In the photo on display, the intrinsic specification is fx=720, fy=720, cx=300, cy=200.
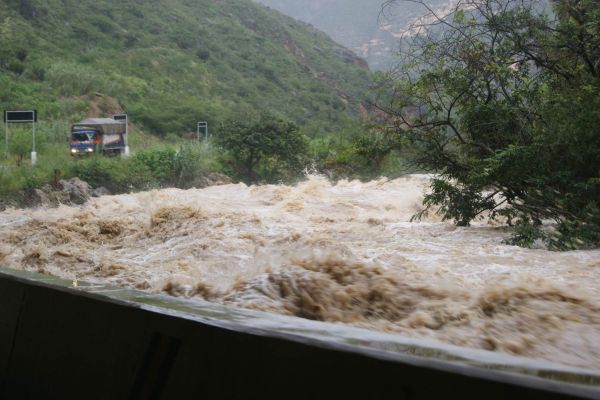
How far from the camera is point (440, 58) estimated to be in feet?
36.4

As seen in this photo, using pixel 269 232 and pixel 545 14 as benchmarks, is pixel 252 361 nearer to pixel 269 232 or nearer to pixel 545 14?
pixel 269 232

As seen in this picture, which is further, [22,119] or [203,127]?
[203,127]

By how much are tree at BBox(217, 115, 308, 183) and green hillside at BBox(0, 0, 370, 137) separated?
36.5 inches

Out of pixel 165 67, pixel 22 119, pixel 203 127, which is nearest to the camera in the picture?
pixel 22 119

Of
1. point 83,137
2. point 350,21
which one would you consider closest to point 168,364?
point 83,137

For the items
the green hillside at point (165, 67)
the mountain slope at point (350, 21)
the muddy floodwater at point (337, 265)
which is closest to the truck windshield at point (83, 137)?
the green hillside at point (165, 67)

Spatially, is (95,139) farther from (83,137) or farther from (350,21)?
(350,21)

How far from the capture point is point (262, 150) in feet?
65.9

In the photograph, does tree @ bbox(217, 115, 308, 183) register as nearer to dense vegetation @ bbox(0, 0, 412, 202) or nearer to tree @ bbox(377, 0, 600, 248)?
dense vegetation @ bbox(0, 0, 412, 202)

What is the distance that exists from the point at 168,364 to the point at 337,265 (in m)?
3.39

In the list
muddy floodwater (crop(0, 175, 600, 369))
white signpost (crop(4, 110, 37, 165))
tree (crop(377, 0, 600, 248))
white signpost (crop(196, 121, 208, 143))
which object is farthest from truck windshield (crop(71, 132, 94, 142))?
tree (crop(377, 0, 600, 248))

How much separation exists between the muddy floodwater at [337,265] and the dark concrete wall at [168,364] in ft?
6.82

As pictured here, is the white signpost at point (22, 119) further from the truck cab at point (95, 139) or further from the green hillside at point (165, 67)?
the green hillside at point (165, 67)

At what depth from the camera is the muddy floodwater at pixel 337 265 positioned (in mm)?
4215
